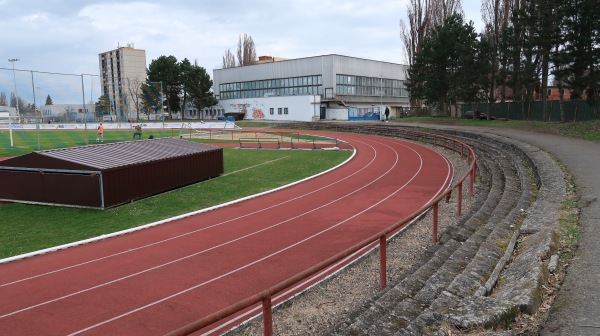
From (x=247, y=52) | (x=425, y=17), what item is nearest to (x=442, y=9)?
(x=425, y=17)

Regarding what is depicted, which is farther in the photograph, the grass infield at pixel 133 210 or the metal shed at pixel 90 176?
the metal shed at pixel 90 176

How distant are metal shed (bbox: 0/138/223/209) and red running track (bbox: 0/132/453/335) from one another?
432cm

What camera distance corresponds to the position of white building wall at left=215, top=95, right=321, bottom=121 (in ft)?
222

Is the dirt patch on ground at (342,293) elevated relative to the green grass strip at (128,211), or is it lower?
elevated

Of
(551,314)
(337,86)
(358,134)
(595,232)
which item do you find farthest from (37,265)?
(337,86)

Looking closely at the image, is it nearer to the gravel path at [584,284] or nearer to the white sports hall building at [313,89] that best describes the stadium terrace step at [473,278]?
the gravel path at [584,284]

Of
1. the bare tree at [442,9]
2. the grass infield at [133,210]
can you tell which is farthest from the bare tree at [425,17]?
the grass infield at [133,210]

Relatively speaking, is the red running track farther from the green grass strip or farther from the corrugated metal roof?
the corrugated metal roof

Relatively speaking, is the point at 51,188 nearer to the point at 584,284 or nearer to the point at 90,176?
the point at 90,176

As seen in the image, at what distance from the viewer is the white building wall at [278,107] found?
6781 cm

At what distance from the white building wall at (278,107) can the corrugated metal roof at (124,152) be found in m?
44.7

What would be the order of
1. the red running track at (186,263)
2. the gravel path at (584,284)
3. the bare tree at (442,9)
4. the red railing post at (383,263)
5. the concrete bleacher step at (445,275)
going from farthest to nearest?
the bare tree at (442,9) → the red running track at (186,263) → the red railing post at (383,263) → the concrete bleacher step at (445,275) → the gravel path at (584,284)

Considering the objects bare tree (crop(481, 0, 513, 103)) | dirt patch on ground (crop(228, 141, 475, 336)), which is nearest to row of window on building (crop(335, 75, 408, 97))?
bare tree (crop(481, 0, 513, 103))

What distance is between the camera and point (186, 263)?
35.5 feet
